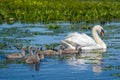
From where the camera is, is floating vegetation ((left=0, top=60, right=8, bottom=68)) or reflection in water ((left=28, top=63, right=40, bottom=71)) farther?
floating vegetation ((left=0, top=60, right=8, bottom=68))

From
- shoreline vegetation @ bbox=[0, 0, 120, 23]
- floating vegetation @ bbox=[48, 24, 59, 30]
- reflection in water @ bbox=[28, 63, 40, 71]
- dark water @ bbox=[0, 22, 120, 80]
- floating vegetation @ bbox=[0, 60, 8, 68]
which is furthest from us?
shoreline vegetation @ bbox=[0, 0, 120, 23]

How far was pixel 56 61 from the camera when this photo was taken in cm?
1641

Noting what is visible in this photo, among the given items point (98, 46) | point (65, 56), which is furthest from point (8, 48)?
point (98, 46)

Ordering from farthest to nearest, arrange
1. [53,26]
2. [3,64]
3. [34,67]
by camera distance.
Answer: [53,26]
[3,64]
[34,67]

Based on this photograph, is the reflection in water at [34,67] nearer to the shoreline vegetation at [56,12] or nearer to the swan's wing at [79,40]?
the swan's wing at [79,40]

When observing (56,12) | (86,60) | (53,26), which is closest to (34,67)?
(86,60)

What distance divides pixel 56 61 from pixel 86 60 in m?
0.94

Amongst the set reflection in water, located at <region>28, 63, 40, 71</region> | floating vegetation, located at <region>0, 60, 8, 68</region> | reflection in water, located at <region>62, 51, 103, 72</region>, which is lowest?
reflection in water, located at <region>62, 51, 103, 72</region>

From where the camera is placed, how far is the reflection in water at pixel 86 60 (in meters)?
15.5

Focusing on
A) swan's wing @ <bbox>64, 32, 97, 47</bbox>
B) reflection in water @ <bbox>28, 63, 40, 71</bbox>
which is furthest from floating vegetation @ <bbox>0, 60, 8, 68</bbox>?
swan's wing @ <bbox>64, 32, 97, 47</bbox>

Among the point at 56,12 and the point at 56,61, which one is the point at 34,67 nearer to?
the point at 56,61

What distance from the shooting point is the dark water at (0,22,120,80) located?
A: 556 inches

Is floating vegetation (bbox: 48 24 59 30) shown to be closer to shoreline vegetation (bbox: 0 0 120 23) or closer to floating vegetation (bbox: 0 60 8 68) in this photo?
shoreline vegetation (bbox: 0 0 120 23)

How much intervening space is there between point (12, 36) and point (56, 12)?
10369 mm
